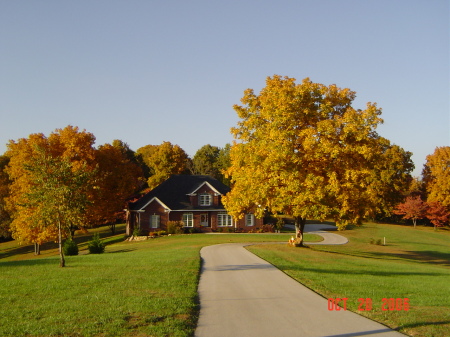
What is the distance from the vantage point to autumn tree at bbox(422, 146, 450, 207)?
214ft

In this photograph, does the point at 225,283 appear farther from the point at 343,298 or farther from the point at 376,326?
the point at 376,326

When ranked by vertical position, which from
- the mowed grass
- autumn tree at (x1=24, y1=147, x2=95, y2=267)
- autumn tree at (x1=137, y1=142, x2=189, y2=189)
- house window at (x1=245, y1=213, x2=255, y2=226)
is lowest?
the mowed grass

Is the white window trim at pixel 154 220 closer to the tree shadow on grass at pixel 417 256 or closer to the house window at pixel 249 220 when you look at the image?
the house window at pixel 249 220

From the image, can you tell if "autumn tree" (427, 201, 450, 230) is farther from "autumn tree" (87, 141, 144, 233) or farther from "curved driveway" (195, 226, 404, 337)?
"curved driveway" (195, 226, 404, 337)

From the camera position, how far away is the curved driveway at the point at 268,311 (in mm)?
9555

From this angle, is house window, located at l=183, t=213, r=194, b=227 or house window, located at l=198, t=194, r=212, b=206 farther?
house window, located at l=198, t=194, r=212, b=206

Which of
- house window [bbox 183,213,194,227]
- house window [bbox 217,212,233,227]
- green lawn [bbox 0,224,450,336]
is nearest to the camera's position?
green lawn [bbox 0,224,450,336]

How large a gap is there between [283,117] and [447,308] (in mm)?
16105

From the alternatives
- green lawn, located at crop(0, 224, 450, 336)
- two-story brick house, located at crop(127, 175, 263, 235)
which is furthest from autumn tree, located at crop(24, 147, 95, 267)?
two-story brick house, located at crop(127, 175, 263, 235)

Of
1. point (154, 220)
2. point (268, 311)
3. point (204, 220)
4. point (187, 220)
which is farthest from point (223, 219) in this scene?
point (268, 311)

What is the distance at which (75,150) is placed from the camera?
43.5 meters

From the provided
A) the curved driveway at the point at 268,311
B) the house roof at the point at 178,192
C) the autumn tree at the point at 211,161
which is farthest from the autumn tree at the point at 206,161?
the curved driveway at the point at 268,311

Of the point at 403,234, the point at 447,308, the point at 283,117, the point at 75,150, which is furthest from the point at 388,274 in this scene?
the point at 403,234

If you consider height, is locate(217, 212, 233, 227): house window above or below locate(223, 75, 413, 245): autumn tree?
below
